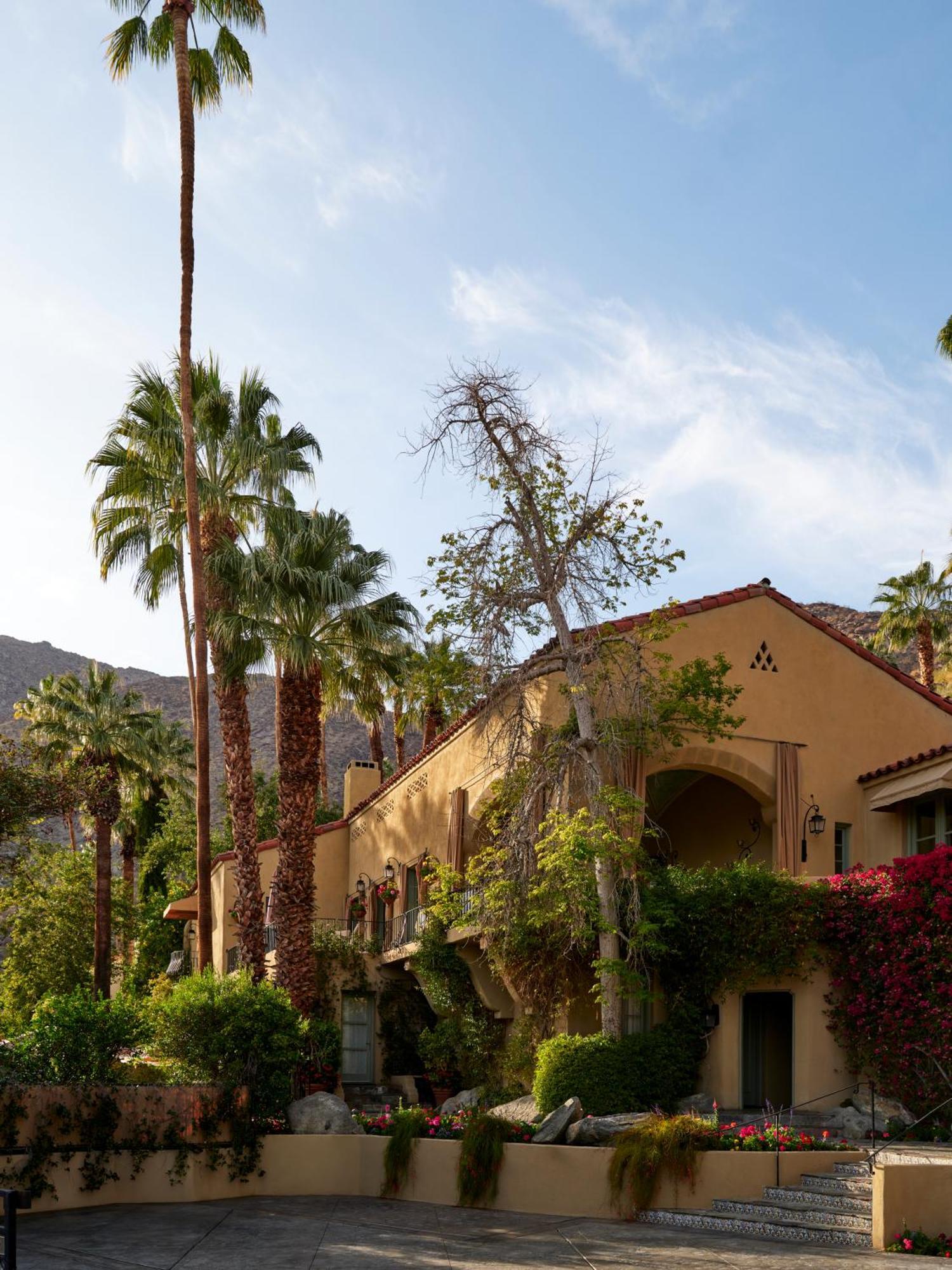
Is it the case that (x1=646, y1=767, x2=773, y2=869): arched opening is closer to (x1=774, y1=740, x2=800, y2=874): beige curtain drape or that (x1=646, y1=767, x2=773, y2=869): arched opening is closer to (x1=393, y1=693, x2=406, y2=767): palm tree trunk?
(x1=774, y1=740, x2=800, y2=874): beige curtain drape

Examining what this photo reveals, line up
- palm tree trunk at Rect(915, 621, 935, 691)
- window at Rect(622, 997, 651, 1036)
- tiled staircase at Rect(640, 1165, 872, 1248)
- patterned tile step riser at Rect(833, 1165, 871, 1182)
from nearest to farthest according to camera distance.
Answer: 1. tiled staircase at Rect(640, 1165, 872, 1248)
2. patterned tile step riser at Rect(833, 1165, 871, 1182)
3. window at Rect(622, 997, 651, 1036)
4. palm tree trunk at Rect(915, 621, 935, 691)

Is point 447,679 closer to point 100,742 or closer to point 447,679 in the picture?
point 447,679

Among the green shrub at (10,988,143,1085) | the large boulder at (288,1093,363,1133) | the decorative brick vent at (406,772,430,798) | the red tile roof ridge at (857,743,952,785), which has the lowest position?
the large boulder at (288,1093,363,1133)

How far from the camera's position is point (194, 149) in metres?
25.1

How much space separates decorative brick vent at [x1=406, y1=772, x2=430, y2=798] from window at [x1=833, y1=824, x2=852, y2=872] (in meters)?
8.48

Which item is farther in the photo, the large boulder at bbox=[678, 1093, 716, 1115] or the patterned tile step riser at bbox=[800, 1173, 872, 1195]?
the large boulder at bbox=[678, 1093, 716, 1115]

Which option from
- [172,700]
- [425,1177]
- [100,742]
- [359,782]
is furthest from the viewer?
[172,700]

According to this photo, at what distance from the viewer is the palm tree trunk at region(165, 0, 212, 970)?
22.8 metres

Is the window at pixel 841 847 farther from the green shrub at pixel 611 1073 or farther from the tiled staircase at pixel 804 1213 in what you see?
the tiled staircase at pixel 804 1213

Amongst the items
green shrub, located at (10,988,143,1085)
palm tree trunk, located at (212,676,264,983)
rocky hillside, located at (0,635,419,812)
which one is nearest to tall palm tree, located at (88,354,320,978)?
palm tree trunk, located at (212,676,264,983)

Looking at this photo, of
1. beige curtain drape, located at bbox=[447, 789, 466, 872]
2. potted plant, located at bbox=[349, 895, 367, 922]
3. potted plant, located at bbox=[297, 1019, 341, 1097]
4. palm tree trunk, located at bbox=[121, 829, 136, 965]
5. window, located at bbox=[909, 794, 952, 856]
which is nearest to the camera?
window, located at bbox=[909, 794, 952, 856]

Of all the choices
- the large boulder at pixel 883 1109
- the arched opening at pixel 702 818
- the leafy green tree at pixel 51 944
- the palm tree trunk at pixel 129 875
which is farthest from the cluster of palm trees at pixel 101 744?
the large boulder at pixel 883 1109

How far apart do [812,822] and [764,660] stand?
2986 millimetres

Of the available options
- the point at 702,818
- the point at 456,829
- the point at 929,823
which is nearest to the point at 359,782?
the point at 456,829
